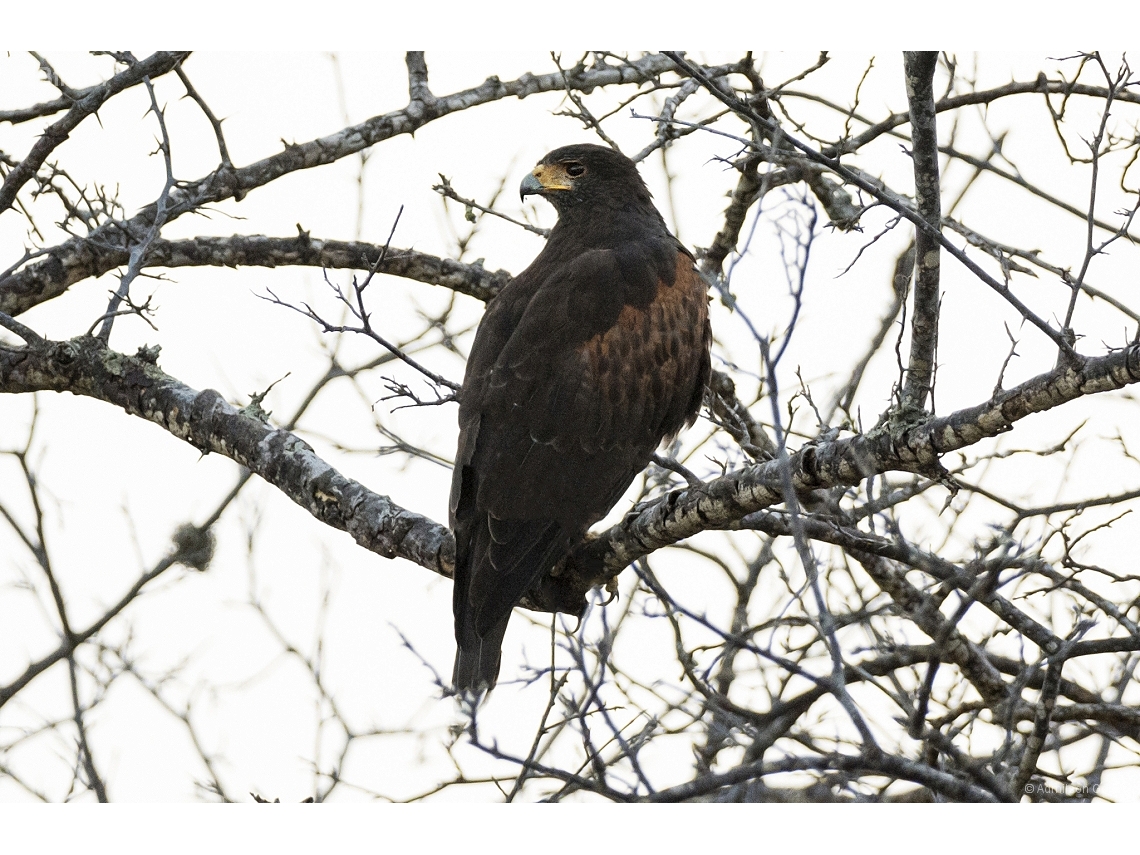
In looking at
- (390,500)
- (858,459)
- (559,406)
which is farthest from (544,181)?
(858,459)

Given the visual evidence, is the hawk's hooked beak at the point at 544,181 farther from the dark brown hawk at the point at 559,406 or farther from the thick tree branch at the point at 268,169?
the dark brown hawk at the point at 559,406

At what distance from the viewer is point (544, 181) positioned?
4160 millimetres

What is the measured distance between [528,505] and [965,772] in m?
1.43

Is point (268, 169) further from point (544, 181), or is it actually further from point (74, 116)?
point (544, 181)

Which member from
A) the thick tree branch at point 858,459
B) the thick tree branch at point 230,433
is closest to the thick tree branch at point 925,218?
the thick tree branch at point 858,459

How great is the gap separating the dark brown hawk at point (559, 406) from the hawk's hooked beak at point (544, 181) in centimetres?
38

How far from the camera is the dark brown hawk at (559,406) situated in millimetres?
3357

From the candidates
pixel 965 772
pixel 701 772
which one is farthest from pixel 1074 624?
pixel 701 772

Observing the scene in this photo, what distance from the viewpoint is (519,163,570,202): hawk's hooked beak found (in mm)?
4117

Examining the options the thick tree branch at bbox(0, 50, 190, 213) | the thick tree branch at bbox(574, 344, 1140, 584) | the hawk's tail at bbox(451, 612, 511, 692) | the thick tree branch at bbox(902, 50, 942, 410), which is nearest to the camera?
the thick tree branch at bbox(574, 344, 1140, 584)

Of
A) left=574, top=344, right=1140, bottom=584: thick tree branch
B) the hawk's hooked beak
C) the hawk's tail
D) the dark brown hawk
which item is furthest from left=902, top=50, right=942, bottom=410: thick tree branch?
the hawk's hooked beak

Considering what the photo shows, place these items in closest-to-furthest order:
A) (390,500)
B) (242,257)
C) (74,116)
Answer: (74,116)
(390,500)
(242,257)

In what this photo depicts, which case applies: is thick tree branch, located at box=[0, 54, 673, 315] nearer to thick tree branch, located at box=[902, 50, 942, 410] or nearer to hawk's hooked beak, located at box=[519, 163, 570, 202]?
hawk's hooked beak, located at box=[519, 163, 570, 202]

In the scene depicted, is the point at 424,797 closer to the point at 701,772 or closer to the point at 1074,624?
the point at 701,772
